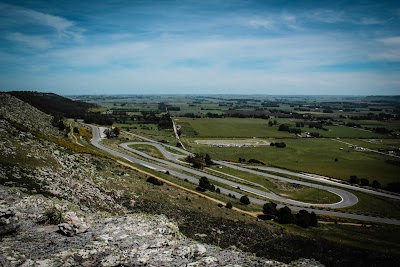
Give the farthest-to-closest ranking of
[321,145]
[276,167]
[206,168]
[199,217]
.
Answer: [321,145]
[276,167]
[206,168]
[199,217]

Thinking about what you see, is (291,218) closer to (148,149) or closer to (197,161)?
(197,161)

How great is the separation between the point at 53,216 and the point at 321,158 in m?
123

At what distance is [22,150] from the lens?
37.7 meters

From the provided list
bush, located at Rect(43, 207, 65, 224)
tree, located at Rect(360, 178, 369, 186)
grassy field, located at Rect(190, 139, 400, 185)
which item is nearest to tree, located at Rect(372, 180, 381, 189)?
tree, located at Rect(360, 178, 369, 186)

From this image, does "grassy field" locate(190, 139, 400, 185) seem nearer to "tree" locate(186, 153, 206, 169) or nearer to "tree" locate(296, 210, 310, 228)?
"tree" locate(186, 153, 206, 169)

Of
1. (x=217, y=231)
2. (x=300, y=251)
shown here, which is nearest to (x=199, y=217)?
(x=217, y=231)

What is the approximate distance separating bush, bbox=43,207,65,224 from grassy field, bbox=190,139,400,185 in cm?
9594

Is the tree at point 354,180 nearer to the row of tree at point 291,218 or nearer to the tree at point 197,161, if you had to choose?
the row of tree at point 291,218

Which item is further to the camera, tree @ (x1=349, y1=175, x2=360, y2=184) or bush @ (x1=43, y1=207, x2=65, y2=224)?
tree @ (x1=349, y1=175, x2=360, y2=184)

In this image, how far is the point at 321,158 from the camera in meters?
124

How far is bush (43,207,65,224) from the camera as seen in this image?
19156 mm

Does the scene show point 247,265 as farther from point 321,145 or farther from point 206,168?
point 321,145

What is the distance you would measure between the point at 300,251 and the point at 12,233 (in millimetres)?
33576

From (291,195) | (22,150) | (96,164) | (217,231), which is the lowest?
(291,195)
